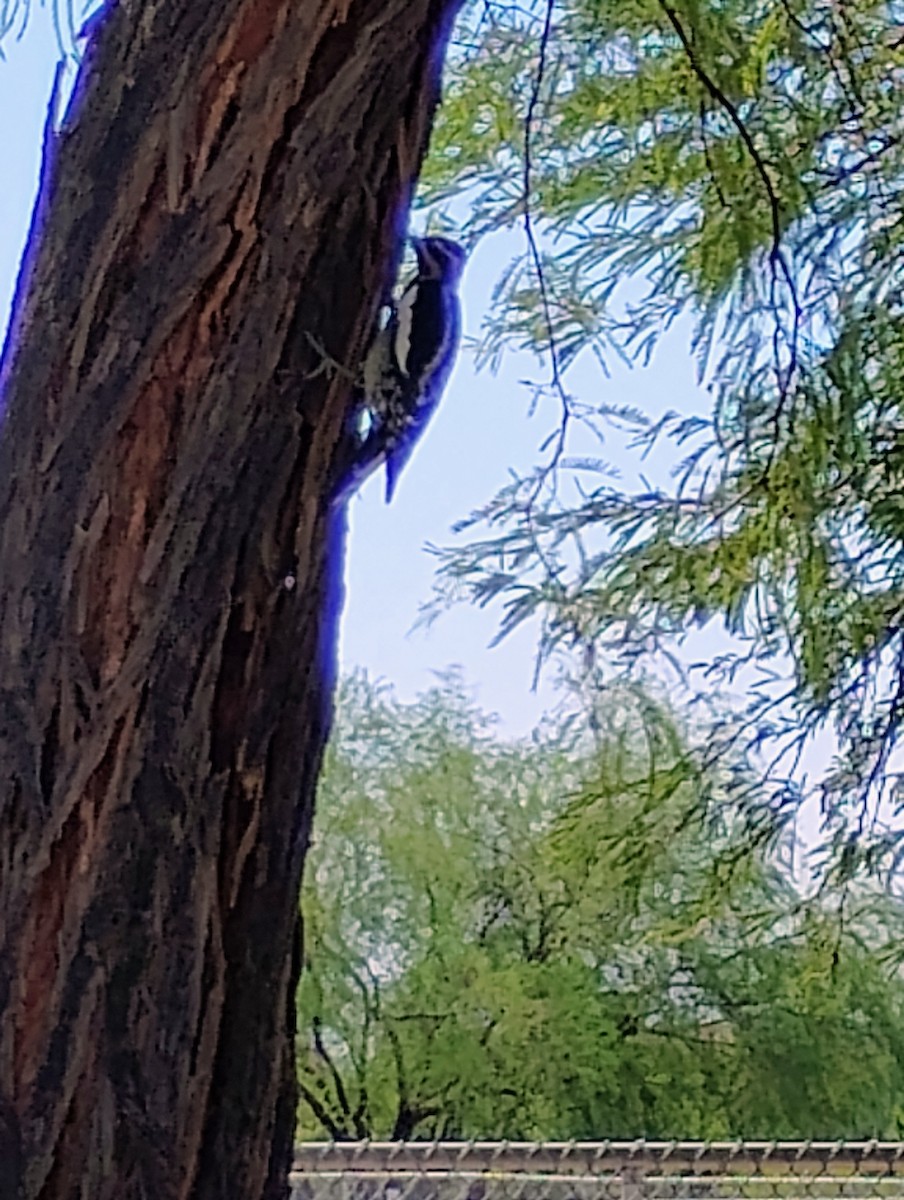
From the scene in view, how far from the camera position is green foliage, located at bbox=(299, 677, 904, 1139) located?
2.61 meters

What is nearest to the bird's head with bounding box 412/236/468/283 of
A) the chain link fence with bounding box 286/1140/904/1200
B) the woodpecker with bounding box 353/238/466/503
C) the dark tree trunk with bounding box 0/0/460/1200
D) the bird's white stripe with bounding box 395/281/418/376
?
the woodpecker with bounding box 353/238/466/503

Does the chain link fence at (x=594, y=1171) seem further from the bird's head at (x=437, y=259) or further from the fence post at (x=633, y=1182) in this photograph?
the bird's head at (x=437, y=259)

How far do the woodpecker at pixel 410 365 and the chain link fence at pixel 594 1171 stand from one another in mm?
1108

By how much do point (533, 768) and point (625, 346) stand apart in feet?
3.18

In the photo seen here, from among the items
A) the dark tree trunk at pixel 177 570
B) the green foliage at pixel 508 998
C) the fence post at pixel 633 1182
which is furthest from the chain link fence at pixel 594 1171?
the dark tree trunk at pixel 177 570

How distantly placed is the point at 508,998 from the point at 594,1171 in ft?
2.15

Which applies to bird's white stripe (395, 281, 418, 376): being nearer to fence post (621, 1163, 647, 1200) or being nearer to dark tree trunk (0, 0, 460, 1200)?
dark tree trunk (0, 0, 460, 1200)

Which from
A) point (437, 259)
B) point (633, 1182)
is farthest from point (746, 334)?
point (633, 1182)

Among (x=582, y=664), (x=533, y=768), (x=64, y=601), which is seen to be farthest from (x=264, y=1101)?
(x=533, y=768)

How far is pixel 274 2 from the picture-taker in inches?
28.6

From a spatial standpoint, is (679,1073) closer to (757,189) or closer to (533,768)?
(533,768)

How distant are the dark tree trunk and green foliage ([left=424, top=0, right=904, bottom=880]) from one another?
0.99m

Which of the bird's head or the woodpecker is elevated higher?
the bird's head

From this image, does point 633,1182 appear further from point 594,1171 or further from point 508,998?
point 508,998
